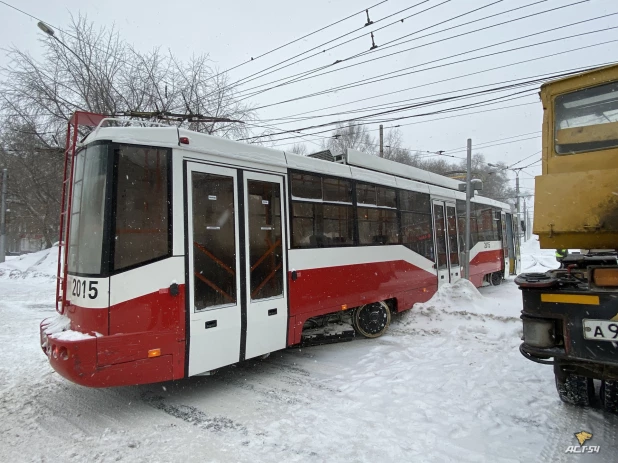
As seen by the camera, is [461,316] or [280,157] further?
[461,316]

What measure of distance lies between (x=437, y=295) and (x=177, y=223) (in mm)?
6406

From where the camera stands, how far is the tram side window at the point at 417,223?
8.02 m

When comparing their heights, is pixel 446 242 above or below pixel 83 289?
above

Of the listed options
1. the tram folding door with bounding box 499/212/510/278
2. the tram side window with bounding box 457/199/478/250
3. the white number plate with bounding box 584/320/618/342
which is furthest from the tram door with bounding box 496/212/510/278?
the white number plate with bounding box 584/320/618/342

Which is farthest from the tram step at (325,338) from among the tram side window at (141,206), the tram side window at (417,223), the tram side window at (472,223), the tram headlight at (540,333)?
the tram side window at (472,223)

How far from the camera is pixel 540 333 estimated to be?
11.5 feet

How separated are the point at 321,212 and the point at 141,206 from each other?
278 centimetres

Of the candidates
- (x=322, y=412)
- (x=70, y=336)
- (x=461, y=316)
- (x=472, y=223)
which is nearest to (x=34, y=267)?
(x=70, y=336)

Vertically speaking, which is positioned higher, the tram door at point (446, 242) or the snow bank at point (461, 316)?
the tram door at point (446, 242)

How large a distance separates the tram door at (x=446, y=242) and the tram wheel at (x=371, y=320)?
106 inches

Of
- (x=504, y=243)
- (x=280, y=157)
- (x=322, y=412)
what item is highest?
(x=280, y=157)

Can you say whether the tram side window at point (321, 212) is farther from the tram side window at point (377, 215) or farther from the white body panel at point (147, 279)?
the white body panel at point (147, 279)

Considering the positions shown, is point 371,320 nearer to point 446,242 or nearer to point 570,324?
point 446,242

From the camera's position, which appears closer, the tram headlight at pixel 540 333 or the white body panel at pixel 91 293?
the tram headlight at pixel 540 333
